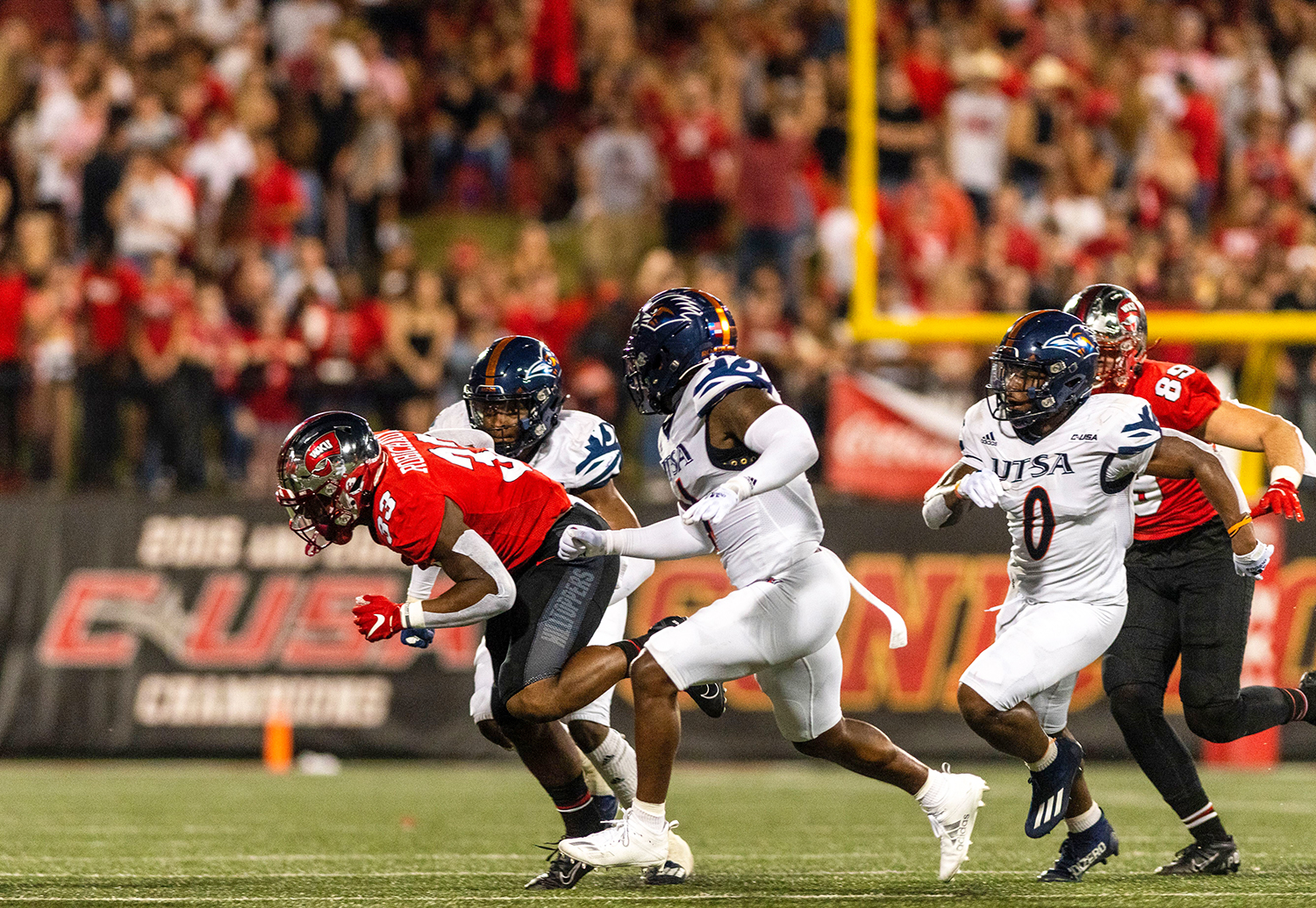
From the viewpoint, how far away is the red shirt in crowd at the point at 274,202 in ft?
42.6

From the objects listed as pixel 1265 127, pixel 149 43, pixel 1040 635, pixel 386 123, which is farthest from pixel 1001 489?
pixel 149 43

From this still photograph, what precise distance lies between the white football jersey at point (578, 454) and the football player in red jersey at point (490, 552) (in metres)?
0.44

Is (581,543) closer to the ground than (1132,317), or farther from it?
closer to the ground

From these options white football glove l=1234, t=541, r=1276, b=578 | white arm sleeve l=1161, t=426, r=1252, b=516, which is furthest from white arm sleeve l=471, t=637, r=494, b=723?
white football glove l=1234, t=541, r=1276, b=578

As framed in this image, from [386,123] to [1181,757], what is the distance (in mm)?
9133

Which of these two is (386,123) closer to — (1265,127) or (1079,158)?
(1079,158)

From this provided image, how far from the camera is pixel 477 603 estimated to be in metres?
5.62

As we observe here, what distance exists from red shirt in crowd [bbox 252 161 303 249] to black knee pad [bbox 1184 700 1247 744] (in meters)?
8.16

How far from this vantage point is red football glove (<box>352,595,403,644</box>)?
5480mm

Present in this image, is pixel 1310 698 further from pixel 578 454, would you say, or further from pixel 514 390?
pixel 514 390

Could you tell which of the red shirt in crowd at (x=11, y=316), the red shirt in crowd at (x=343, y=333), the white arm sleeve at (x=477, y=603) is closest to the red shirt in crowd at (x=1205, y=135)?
the red shirt in crowd at (x=343, y=333)

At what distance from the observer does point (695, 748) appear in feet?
37.9

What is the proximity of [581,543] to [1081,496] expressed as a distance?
160 cm

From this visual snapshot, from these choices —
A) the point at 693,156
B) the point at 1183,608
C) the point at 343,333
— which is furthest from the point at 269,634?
the point at 1183,608
